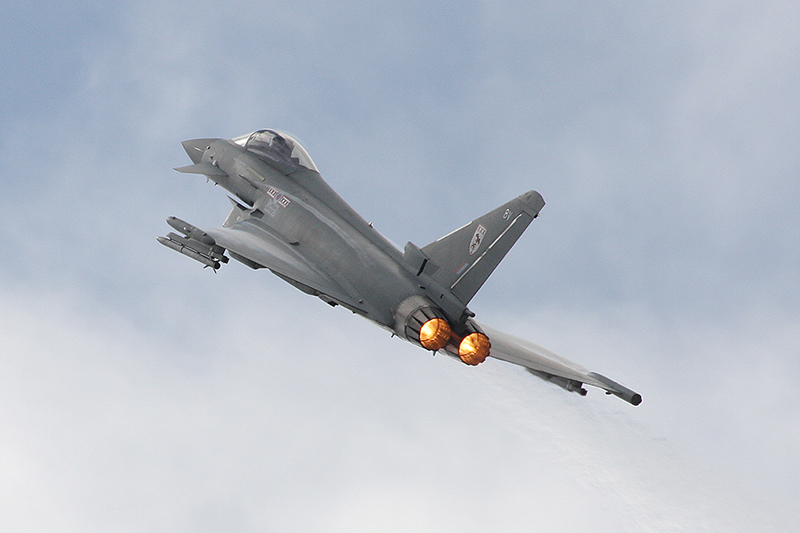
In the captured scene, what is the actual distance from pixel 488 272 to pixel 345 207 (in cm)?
470

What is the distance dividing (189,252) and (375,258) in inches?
174

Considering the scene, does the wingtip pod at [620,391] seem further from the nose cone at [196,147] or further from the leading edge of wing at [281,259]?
the nose cone at [196,147]

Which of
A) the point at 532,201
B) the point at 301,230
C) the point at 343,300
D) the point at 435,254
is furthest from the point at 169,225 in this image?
the point at 532,201

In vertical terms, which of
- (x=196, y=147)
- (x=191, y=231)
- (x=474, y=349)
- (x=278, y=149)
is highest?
(x=278, y=149)

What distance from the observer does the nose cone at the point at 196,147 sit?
1099 inches

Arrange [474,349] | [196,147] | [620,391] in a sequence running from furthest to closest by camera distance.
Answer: [196,147], [620,391], [474,349]

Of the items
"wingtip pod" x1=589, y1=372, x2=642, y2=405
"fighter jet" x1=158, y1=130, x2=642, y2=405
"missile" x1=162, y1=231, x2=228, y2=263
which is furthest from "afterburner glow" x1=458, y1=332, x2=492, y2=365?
"missile" x1=162, y1=231, x2=228, y2=263

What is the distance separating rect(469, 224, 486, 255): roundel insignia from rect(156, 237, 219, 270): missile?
6.04 metres

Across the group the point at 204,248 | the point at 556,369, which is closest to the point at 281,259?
the point at 204,248

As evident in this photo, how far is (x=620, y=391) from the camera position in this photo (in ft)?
68.7

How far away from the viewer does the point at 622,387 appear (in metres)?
21.0

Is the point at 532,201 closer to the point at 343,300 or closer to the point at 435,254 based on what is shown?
the point at 435,254

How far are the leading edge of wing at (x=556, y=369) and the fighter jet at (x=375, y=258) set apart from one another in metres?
0.03

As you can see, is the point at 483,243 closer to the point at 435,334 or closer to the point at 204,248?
the point at 435,334
